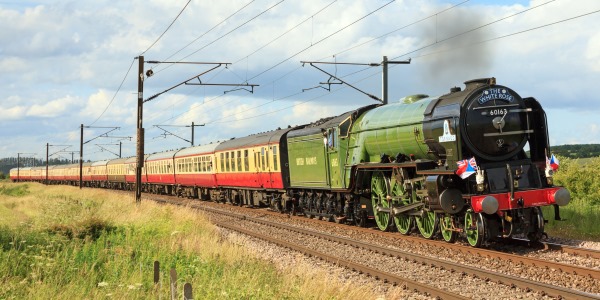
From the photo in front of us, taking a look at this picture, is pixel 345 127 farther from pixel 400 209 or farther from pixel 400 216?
pixel 400 209

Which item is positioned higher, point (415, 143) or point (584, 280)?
point (415, 143)

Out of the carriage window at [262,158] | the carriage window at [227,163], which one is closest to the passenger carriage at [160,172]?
the carriage window at [227,163]

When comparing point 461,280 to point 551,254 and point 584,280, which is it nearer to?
point 584,280

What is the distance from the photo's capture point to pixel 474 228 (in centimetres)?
1325

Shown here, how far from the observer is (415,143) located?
15062 mm

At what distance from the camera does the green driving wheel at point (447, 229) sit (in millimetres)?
14059

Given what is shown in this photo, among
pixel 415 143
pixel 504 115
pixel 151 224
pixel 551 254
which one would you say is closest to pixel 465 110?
pixel 504 115

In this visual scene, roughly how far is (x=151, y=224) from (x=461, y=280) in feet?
33.3

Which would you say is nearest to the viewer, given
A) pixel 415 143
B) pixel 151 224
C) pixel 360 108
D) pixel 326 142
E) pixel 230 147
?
pixel 415 143

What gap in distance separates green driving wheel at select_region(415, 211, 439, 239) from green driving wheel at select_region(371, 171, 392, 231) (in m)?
1.22

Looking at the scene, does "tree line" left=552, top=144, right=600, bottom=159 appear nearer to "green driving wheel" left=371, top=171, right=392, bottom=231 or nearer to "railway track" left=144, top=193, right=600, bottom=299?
"green driving wheel" left=371, top=171, right=392, bottom=231

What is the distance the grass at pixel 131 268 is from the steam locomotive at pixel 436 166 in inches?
164

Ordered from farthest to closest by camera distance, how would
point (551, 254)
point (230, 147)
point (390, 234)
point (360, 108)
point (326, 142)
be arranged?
point (230, 147) < point (326, 142) < point (360, 108) < point (390, 234) < point (551, 254)

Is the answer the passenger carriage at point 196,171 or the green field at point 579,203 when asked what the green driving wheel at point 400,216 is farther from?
the passenger carriage at point 196,171
